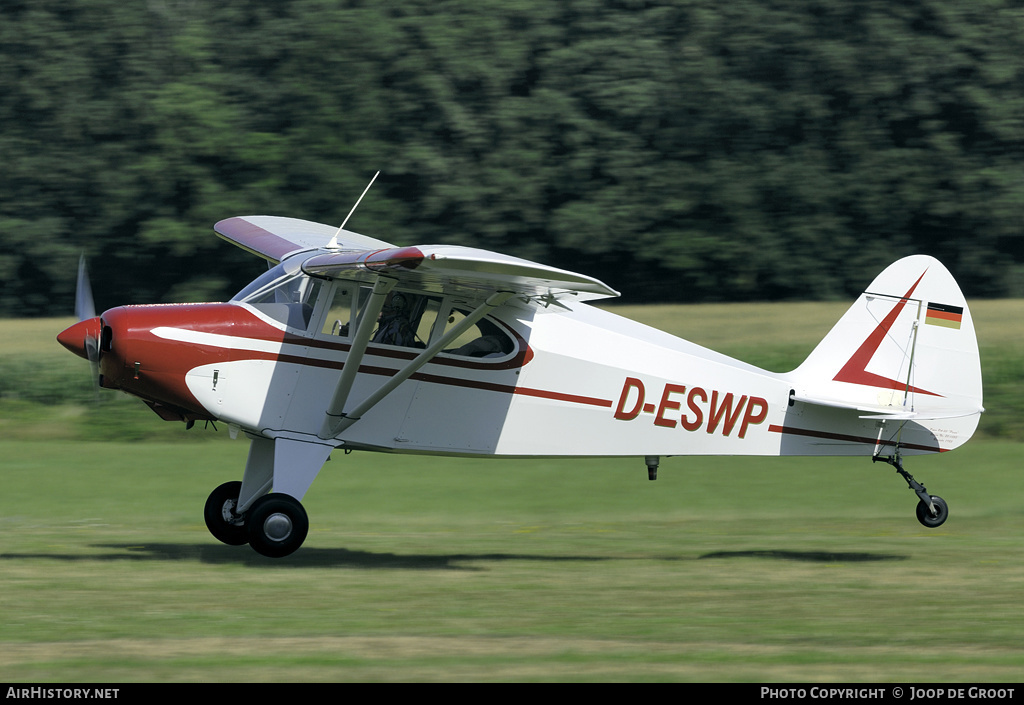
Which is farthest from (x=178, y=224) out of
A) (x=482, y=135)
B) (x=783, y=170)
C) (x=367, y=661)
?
(x=367, y=661)

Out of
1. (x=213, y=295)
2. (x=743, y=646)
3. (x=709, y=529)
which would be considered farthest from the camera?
(x=213, y=295)

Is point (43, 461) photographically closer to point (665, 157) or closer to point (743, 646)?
point (743, 646)

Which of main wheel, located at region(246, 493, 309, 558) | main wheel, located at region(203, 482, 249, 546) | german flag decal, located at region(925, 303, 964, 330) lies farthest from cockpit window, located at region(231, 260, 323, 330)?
german flag decal, located at region(925, 303, 964, 330)

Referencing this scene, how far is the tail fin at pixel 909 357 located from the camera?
10.3m

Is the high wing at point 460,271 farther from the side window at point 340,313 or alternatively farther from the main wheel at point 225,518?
the main wheel at point 225,518

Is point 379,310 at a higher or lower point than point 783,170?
higher

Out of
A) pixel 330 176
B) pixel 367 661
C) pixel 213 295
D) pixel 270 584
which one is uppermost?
pixel 367 661

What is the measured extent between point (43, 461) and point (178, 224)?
14852 mm

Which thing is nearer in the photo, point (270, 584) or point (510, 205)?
point (270, 584)

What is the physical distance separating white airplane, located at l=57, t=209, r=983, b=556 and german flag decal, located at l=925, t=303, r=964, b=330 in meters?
0.02

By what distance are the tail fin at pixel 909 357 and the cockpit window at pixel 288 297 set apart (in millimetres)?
4336

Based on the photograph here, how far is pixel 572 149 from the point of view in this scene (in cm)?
3134

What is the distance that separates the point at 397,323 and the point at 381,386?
549mm

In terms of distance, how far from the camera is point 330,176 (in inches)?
1201
